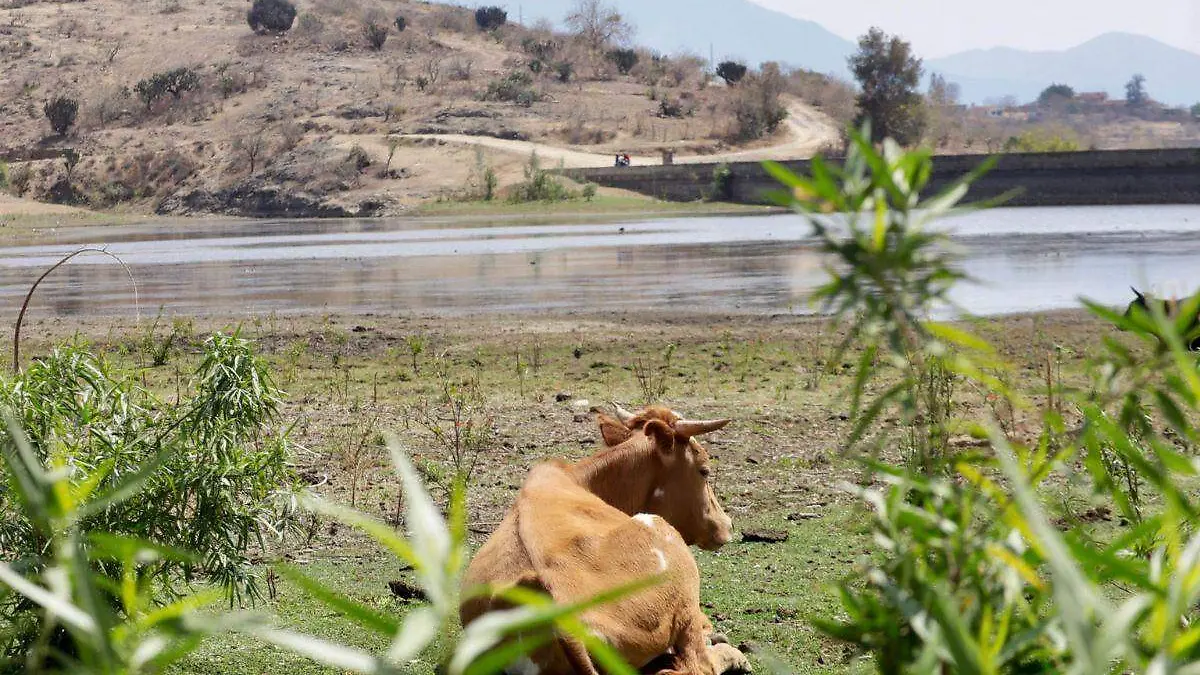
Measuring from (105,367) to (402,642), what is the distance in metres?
4.80

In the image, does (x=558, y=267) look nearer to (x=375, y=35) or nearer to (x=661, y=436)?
(x=661, y=436)

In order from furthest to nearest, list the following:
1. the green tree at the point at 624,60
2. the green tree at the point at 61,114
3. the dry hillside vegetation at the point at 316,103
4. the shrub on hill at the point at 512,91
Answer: the green tree at the point at 624,60 < the shrub on hill at the point at 512,91 < the green tree at the point at 61,114 < the dry hillside vegetation at the point at 316,103

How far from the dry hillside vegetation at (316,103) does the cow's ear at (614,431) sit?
189ft

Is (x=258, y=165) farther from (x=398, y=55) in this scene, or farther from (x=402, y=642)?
(x=402, y=642)

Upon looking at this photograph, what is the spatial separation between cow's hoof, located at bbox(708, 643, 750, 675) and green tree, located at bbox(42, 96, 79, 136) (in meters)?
88.7

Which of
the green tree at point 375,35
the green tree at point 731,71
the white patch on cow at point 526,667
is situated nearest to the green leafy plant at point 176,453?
the white patch on cow at point 526,667

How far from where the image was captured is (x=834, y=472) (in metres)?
10.0

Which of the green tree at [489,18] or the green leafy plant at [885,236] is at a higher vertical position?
the green tree at [489,18]

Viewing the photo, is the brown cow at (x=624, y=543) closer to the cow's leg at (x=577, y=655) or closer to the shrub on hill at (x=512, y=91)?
the cow's leg at (x=577, y=655)

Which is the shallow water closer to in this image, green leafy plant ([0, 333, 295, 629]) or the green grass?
the green grass

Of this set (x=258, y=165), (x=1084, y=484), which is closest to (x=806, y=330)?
(x=1084, y=484)

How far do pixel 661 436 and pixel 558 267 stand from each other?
23.3m

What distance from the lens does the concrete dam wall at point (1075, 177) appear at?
190 feet

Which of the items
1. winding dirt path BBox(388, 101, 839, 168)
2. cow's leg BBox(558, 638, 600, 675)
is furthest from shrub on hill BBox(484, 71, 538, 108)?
cow's leg BBox(558, 638, 600, 675)
